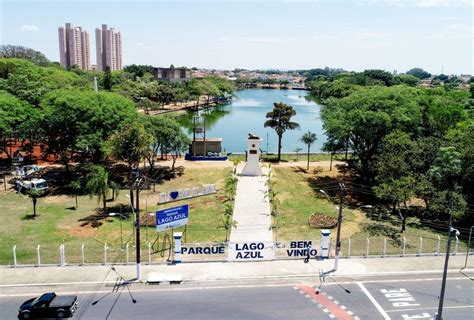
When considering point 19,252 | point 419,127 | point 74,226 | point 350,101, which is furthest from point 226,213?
point 419,127

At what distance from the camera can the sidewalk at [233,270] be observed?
2394 cm

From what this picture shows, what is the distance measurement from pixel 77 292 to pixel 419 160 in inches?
1149

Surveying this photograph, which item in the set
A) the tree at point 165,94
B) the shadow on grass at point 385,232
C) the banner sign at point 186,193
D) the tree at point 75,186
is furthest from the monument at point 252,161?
the tree at point 165,94

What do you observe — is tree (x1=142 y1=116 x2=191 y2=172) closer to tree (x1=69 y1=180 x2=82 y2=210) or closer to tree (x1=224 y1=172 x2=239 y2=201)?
tree (x1=69 y1=180 x2=82 y2=210)

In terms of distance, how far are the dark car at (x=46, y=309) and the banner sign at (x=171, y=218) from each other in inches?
324

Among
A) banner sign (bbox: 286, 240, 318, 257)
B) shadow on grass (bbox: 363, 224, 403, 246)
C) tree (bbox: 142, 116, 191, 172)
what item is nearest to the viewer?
banner sign (bbox: 286, 240, 318, 257)

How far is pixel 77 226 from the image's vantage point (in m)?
32.1

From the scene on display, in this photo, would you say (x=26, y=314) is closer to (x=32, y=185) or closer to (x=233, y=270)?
(x=233, y=270)

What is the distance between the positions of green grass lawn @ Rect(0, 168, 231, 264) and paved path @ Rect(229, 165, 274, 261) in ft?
→ 4.96

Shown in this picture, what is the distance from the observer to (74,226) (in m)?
32.1

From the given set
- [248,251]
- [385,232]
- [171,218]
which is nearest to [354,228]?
[385,232]

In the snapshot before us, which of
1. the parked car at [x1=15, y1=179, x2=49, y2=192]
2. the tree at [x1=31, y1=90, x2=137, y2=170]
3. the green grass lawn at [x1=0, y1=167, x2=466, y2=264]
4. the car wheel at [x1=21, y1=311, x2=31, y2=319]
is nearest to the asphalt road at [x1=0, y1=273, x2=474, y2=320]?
the car wheel at [x1=21, y1=311, x2=31, y2=319]

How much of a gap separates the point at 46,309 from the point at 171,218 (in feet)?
32.3

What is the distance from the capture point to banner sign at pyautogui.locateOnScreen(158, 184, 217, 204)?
3800cm
